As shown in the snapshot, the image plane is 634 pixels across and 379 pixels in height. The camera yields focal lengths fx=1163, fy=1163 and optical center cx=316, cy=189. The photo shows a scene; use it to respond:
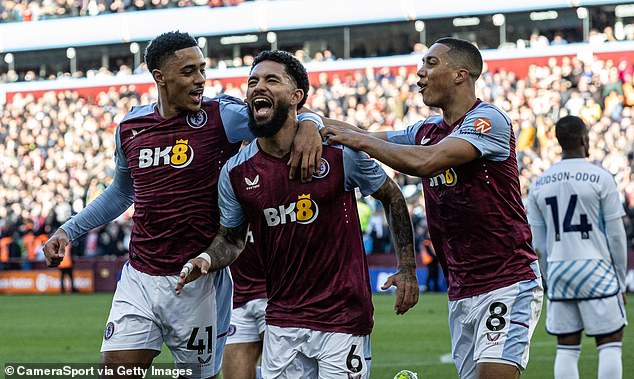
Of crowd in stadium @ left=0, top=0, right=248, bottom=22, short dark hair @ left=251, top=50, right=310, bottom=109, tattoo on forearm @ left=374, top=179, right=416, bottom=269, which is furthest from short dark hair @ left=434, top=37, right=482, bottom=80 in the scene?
crowd in stadium @ left=0, top=0, right=248, bottom=22

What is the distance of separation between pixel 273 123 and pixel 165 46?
4.37 ft

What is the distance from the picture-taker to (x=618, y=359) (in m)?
9.39

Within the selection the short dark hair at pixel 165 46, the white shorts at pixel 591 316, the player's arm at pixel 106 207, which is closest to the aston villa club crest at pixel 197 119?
the short dark hair at pixel 165 46

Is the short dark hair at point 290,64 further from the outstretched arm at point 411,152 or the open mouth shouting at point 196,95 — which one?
the open mouth shouting at point 196,95

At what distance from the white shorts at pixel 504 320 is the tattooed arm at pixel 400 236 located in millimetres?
510

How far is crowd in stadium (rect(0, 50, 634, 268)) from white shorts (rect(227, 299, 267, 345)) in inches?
675

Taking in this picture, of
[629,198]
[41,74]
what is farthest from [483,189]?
[41,74]

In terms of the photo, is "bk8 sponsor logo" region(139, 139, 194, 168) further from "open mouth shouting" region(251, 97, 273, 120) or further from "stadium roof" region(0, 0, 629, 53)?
"stadium roof" region(0, 0, 629, 53)

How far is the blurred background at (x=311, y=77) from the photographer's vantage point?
29.3 metres

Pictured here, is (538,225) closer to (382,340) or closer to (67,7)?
(382,340)

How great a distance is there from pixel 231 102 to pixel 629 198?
19.3m

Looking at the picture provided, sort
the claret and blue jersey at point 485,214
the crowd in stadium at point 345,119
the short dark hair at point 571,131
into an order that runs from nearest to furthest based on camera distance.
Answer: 1. the claret and blue jersey at point 485,214
2. the short dark hair at point 571,131
3. the crowd in stadium at point 345,119

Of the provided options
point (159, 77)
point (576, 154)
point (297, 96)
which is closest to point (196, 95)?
point (159, 77)

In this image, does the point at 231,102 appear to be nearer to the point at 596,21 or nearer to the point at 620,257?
the point at 620,257
